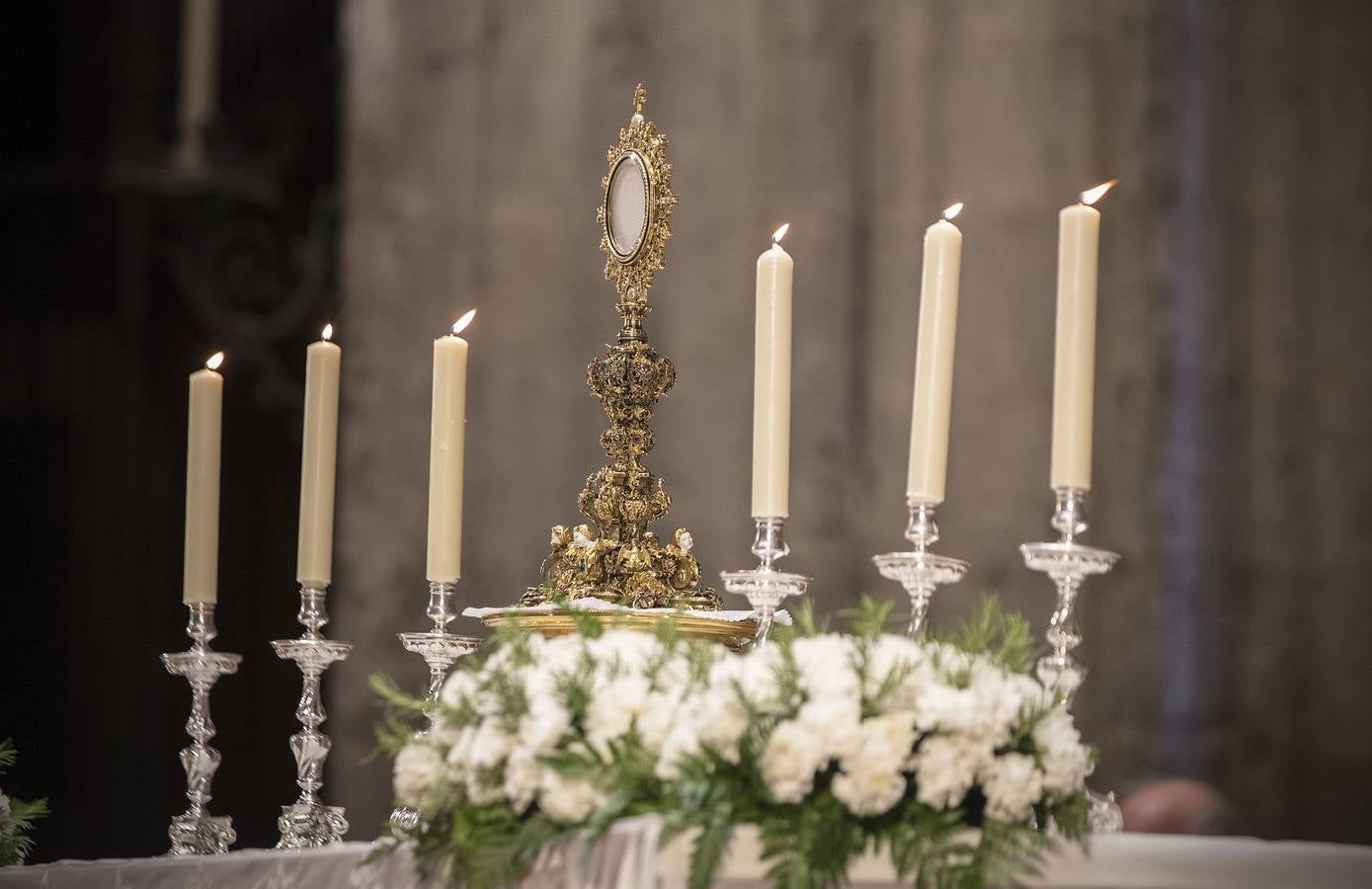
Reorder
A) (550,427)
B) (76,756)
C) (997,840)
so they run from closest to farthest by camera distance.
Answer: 1. (997,840)
2. (76,756)
3. (550,427)

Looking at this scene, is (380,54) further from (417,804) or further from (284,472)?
(417,804)

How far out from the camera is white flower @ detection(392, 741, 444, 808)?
187 centimetres

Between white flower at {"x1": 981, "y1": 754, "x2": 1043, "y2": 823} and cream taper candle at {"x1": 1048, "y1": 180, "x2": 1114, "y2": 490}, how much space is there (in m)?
0.47

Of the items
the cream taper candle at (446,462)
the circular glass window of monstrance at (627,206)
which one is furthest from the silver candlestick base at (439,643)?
the circular glass window of monstrance at (627,206)

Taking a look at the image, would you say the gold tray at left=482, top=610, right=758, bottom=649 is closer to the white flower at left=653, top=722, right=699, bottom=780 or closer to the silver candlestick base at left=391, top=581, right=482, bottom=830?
the silver candlestick base at left=391, top=581, right=482, bottom=830

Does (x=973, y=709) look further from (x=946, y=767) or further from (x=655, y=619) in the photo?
(x=655, y=619)

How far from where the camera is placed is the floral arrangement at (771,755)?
1673 millimetres

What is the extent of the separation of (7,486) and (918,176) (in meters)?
2.09

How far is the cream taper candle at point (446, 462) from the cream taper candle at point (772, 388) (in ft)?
1.49

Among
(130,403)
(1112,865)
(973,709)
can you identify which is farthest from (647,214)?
(130,403)

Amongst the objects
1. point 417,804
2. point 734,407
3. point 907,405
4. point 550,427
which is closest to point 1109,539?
point 907,405

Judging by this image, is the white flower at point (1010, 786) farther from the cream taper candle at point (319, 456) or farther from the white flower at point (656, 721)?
the cream taper candle at point (319, 456)

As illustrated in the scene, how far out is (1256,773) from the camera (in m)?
4.11

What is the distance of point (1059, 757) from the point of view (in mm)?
1754
